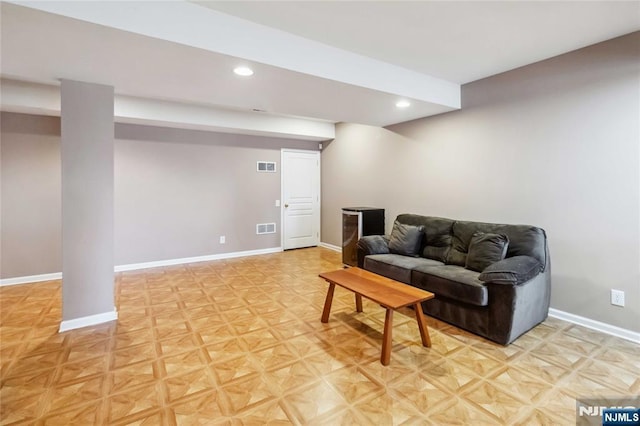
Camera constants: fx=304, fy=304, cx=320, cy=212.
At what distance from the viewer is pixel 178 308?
3.32 meters

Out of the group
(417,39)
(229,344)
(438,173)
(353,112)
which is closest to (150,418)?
(229,344)

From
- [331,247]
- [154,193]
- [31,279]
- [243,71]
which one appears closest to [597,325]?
[243,71]

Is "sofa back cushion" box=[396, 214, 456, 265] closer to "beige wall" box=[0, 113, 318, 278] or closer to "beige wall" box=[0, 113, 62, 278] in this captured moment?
"beige wall" box=[0, 113, 318, 278]

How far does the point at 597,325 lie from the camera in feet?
9.29

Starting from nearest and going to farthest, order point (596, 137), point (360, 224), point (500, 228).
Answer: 1. point (596, 137)
2. point (500, 228)
3. point (360, 224)

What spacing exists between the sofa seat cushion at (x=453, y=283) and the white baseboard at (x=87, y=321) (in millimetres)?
3076

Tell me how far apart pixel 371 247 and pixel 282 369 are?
2.15 meters

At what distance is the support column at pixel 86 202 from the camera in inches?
109

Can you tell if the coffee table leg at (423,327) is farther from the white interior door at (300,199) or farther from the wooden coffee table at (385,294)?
the white interior door at (300,199)

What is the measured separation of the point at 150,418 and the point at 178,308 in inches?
66.5

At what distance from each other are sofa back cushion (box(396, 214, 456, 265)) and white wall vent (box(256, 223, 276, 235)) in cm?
305

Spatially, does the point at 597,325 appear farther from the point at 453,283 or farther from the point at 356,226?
the point at 356,226

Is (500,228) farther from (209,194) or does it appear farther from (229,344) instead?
(209,194)

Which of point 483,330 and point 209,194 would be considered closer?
point 483,330
